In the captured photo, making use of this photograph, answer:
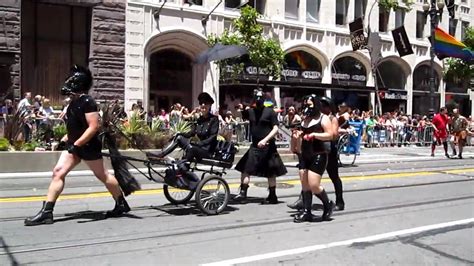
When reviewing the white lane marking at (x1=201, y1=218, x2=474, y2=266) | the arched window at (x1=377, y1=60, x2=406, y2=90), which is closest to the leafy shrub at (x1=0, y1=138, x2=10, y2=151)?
the white lane marking at (x1=201, y1=218, x2=474, y2=266)

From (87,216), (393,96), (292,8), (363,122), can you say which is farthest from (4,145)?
(393,96)

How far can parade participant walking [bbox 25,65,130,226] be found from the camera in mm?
7203

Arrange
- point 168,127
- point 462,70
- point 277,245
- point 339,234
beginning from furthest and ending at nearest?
point 462,70, point 168,127, point 339,234, point 277,245

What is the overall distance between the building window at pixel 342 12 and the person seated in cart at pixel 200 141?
26.5 meters

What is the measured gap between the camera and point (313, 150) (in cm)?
778

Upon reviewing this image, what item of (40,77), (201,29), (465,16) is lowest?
(40,77)

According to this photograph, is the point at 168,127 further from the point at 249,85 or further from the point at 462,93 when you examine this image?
the point at 462,93

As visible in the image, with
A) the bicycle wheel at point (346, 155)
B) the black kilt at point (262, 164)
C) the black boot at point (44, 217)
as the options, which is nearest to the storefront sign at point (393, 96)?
the bicycle wheel at point (346, 155)

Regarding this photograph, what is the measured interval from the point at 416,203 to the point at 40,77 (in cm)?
1773

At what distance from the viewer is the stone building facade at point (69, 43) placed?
2277 cm

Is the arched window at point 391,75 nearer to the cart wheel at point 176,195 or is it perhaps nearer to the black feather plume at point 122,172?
the cart wheel at point 176,195

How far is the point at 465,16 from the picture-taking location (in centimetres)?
4194

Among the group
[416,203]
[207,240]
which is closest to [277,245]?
[207,240]

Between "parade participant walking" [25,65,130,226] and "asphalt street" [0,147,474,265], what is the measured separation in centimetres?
34
